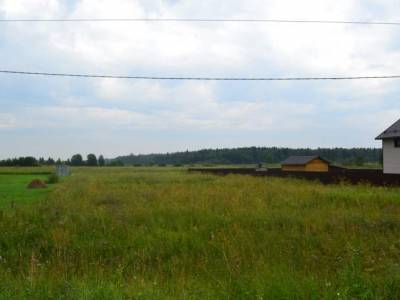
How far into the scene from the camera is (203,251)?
24.7 feet

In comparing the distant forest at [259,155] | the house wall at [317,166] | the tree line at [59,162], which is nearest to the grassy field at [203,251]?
the house wall at [317,166]

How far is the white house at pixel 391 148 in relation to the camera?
2956 cm

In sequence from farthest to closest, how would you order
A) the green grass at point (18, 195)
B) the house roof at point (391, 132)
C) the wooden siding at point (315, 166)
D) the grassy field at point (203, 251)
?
the wooden siding at point (315, 166) → the house roof at point (391, 132) → the green grass at point (18, 195) → the grassy field at point (203, 251)

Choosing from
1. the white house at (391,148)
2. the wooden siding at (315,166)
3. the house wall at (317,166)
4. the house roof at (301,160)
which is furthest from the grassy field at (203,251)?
the house roof at (301,160)

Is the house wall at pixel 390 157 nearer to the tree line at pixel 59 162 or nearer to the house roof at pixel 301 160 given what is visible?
the house roof at pixel 301 160

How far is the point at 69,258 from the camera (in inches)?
291

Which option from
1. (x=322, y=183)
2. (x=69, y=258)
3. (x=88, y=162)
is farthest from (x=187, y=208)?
(x=88, y=162)

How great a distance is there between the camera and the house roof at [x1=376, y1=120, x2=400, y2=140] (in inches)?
1151

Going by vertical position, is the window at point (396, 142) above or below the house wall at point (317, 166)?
above

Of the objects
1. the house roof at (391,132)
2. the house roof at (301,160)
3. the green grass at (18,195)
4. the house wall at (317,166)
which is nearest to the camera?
the green grass at (18,195)

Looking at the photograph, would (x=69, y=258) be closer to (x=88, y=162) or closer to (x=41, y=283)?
(x=41, y=283)

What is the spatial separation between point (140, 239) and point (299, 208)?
5.67m

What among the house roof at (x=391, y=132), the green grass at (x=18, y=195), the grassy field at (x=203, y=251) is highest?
the house roof at (x=391, y=132)

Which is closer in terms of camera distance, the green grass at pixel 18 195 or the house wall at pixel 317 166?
the green grass at pixel 18 195
